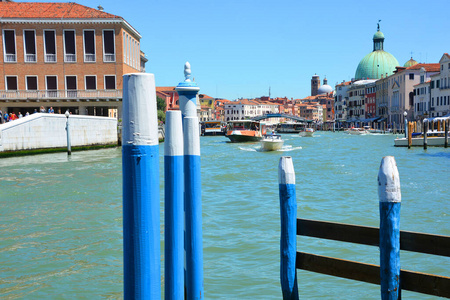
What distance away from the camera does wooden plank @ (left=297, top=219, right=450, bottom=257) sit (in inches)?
105

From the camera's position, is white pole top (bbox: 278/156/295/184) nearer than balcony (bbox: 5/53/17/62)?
Yes

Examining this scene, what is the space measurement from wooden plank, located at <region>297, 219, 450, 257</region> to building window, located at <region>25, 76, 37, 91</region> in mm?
28846

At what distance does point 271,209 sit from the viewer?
8.86 metres

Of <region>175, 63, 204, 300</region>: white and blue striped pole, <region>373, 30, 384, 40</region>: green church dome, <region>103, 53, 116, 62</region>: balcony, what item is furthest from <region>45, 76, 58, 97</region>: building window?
<region>373, 30, 384, 40</region>: green church dome

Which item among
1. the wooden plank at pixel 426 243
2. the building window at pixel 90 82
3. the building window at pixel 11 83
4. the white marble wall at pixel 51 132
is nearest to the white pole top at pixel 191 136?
the wooden plank at pixel 426 243

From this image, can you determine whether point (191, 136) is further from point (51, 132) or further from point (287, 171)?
point (51, 132)

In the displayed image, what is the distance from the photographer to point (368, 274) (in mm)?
2941

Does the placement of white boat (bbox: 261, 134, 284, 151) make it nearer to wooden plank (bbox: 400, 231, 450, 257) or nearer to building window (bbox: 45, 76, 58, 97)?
building window (bbox: 45, 76, 58, 97)

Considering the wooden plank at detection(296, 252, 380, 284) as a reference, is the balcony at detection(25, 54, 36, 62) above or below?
above

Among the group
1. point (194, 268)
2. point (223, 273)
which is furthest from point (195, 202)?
point (223, 273)

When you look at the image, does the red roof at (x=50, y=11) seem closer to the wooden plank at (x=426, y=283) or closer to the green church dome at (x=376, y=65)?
the wooden plank at (x=426, y=283)

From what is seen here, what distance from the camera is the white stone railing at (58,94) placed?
95.0 ft

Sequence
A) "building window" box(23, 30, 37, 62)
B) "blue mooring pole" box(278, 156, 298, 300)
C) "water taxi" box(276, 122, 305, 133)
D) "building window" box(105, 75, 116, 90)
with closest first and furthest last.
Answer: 1. "blue mooring pole" box(278, 156, 298, 300)
2. "building window" box(23, 30, 37, 62)
3. "building window" box(105, 75, 116, 90)
4. "water taxi" box(276, 122, 305, 133)

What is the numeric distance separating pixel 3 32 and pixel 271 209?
25.1 metres
